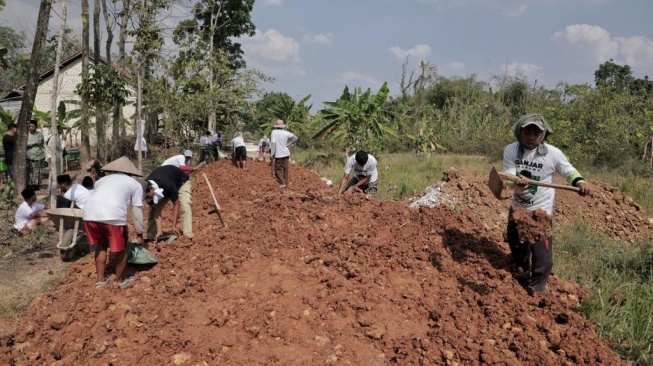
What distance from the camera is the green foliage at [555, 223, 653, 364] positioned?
3.20 m

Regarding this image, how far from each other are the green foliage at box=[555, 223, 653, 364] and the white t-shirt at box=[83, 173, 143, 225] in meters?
4.26

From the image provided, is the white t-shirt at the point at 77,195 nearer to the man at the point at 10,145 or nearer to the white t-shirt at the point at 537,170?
the man at the point at 10,145

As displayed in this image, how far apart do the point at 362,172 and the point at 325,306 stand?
11.4ft

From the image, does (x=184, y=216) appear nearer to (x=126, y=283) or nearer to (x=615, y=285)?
(x=126, y=283)

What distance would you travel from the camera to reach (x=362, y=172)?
22.4ft

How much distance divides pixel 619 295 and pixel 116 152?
43.0 ft

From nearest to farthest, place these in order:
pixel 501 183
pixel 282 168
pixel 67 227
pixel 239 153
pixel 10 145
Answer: pixel 501 183, pixel 67 227, pixel 10 145, pixel 282 168, pixel 239 153

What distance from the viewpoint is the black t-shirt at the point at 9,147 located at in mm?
8391

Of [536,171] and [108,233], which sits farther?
[108,233]

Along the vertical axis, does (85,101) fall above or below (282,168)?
above

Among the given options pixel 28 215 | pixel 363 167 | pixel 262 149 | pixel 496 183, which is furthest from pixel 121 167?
pixel 262 149

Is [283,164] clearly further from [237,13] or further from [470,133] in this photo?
[237,13]

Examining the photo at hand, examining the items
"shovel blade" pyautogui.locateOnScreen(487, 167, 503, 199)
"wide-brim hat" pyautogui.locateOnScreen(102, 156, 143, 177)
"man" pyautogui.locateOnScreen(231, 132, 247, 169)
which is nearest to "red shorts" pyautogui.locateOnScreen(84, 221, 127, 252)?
"wide-brim hat" pyautogui.locateOnScreen(102, 156, 143, 177)

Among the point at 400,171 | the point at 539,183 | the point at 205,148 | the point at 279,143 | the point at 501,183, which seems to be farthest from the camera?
the point at 205,148
